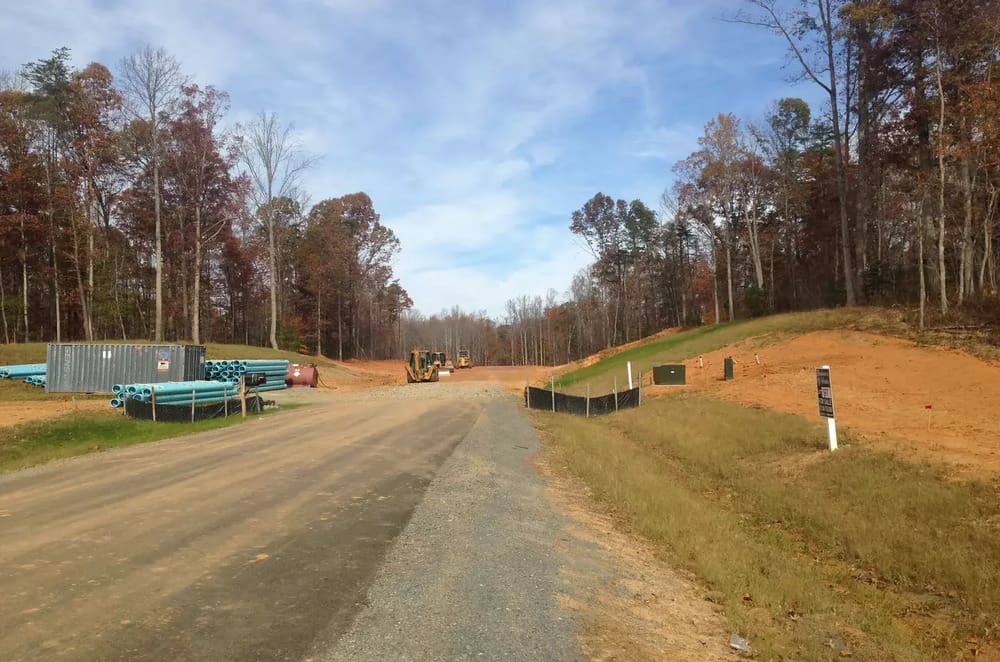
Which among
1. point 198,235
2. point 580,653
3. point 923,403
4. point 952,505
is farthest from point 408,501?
point 198,235

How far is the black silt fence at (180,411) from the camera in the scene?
17578 millimetres

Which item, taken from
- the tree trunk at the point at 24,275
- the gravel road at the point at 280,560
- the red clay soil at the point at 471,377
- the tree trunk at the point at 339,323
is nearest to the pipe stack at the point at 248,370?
the red clay soil at the point at 471,377

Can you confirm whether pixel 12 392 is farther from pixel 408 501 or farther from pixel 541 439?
pixel 408 501

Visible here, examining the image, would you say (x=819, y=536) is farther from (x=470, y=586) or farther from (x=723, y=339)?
(x=723, y=339)

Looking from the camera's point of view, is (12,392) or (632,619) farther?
(12,392)

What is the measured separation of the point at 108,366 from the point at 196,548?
79.9ft

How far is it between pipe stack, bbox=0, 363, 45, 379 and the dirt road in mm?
18799

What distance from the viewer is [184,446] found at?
44.5ft

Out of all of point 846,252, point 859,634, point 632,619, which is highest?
point 846,252

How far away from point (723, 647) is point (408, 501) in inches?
187

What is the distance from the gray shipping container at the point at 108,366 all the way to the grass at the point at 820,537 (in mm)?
20378

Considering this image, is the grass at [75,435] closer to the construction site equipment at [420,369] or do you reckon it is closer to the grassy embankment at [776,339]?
the grassy embankment at [776,339]

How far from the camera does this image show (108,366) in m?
26.2

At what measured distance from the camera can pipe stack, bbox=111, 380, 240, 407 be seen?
19.3 metres
